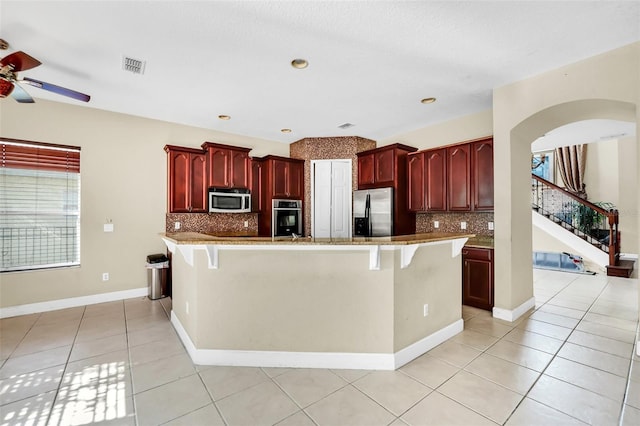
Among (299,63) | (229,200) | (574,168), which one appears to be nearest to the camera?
(299,63)

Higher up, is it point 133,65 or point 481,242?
point 133,65

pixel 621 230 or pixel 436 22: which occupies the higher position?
pixel 436 22

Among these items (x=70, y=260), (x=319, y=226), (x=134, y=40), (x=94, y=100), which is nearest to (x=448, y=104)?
(x=319, y=226)

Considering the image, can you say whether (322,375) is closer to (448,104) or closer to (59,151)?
(448,104)

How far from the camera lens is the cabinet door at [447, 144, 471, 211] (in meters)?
3.98

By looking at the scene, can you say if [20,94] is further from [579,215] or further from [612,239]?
[579,215]

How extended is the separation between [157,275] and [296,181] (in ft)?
9.53

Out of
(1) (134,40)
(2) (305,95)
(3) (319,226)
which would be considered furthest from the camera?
(3) (319,226)

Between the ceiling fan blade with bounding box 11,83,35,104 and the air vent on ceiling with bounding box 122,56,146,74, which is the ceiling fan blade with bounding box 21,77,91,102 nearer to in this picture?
the ceiling fan blade with bounding box 11,83,35,104

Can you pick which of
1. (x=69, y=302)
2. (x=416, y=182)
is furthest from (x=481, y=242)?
(x=69, y=302)

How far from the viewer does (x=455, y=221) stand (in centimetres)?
454

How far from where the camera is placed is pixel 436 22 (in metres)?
2.28

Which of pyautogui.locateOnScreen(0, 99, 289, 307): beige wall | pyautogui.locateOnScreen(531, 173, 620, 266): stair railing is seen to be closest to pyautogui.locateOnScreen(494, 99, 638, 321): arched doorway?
pyautogui.locateOnScreen(531, 173, 620, 266): stair railing

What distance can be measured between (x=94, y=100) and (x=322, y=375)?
176 inches
